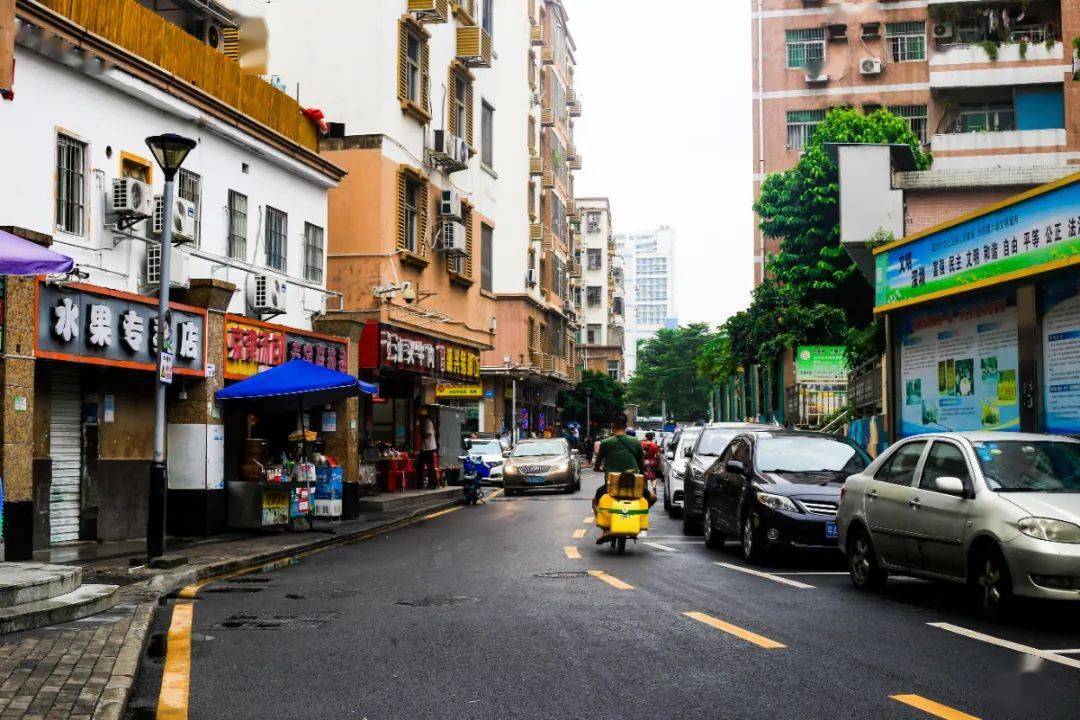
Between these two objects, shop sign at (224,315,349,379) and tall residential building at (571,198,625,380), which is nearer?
shop sign at (224,315,349,379)

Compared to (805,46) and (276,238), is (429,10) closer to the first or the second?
(276,238)

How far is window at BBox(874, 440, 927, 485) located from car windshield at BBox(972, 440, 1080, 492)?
748mm

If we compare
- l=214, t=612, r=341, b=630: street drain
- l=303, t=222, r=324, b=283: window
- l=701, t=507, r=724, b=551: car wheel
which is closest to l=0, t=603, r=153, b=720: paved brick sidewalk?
l=214, t=612, r=341, b=630: street drain

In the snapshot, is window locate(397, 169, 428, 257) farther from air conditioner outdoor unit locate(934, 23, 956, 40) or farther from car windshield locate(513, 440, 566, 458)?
air conditioner outdoor unit locate(934, 23, 956, 40)

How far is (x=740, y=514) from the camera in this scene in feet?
49.4

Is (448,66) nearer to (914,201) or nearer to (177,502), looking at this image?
(914,201)

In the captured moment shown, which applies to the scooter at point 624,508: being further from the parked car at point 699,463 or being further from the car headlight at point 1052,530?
the car headlight at point 1052,530

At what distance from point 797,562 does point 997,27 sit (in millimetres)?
40307

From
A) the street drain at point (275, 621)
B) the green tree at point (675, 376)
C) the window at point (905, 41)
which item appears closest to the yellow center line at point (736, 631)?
the street drain at point (275, 621)

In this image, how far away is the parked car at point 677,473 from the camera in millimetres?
23891

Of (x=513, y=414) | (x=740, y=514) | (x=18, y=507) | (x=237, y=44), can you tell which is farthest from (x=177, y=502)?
(x=513, y=414)

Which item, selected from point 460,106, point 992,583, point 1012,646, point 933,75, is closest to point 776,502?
point 992,583

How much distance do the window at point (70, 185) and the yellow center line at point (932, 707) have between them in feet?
42.5

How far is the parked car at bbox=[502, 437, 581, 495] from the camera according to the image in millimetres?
33750
